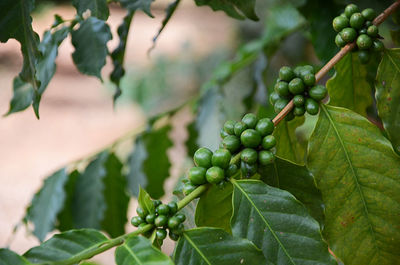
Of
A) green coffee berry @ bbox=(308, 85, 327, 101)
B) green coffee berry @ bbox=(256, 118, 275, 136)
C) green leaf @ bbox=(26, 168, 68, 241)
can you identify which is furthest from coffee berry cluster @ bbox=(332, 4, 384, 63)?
green leaf @ bbox=(26, 168, 68, 241)

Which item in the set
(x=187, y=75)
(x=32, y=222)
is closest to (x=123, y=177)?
(x=32, y=222)

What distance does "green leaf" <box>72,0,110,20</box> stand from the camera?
81 cm

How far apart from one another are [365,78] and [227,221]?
1.40 feet

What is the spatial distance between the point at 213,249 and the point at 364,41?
456mm

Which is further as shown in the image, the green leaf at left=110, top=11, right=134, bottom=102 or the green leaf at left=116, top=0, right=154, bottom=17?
the green leaf at left=110, top=11, right=134, bottom=102

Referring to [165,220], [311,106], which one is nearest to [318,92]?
[311,106]

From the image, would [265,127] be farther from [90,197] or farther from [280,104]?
[90,197]

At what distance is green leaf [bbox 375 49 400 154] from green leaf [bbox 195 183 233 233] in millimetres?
310

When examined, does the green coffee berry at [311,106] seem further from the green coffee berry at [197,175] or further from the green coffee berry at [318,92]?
the green coffee berry at [197,175]

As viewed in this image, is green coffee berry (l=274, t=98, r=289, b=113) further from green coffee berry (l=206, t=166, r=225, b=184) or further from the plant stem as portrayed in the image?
green coffee berry (l=206, t=166, r=225, b=184)

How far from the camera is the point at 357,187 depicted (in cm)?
75

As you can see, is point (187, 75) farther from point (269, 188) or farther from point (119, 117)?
point (269, 188)

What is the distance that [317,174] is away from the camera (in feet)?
2.50

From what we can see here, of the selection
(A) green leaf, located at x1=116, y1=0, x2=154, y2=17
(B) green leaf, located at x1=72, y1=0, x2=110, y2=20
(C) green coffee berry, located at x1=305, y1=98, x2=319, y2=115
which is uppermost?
(B) green leaf, located at x1=72, y1=0, x2=110, y2=20
